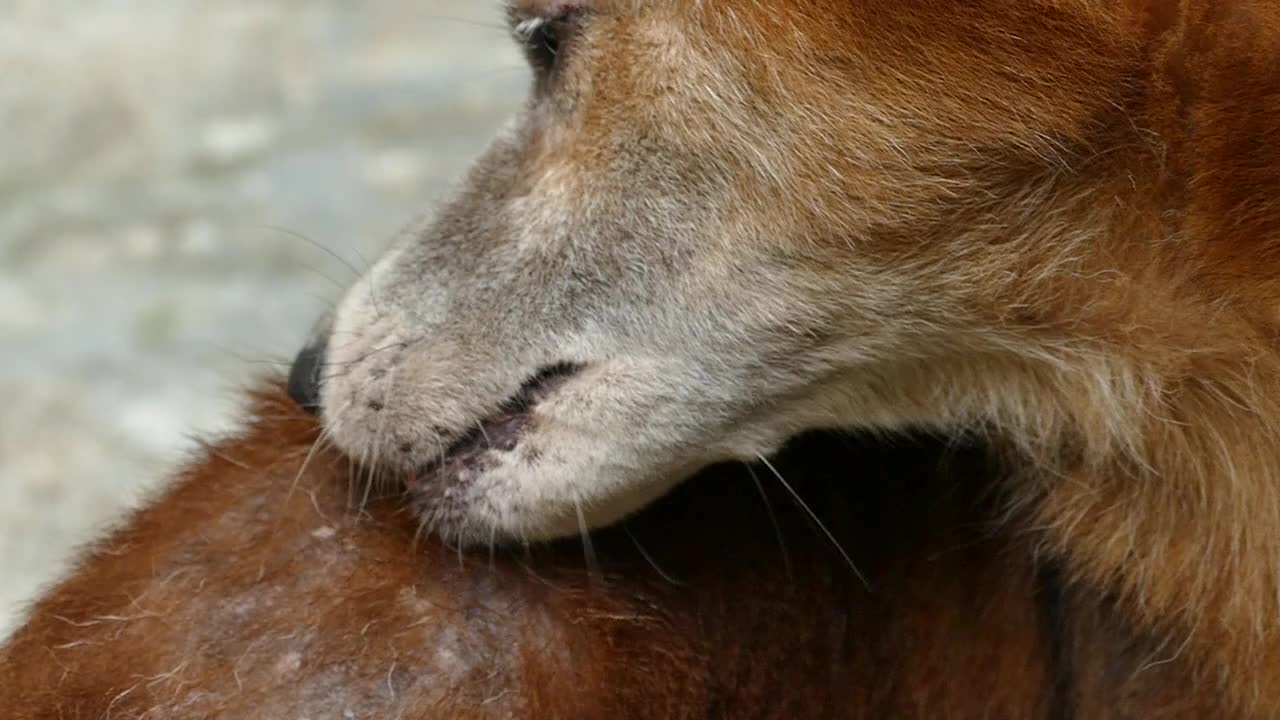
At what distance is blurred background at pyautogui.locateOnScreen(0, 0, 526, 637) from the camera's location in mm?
2582

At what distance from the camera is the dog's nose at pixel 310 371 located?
1.42m

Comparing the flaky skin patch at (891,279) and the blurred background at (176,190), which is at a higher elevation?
the flaky skin patch at (891,279)

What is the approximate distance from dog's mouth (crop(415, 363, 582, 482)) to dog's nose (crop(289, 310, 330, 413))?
0.46ft

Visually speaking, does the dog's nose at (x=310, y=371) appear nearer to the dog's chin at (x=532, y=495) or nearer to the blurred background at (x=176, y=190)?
the dog's chin at (x=532, y=495)

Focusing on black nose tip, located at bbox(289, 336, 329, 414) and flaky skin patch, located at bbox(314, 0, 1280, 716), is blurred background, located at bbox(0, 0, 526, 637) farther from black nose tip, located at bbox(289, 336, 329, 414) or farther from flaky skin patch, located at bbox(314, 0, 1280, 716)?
flaky skin patch, located at bbox(314, 0, 1280, 716)

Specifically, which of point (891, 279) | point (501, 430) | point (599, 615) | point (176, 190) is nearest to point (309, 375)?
point (501, 430)

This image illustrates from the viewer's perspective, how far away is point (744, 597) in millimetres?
1321

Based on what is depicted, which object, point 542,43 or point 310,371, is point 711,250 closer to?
point 542,43

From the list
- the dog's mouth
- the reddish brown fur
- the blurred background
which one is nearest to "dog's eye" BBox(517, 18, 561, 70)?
the dog's mouth

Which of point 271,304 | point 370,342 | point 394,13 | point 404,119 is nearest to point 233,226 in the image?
point 271,304

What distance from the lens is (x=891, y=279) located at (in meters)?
1.19

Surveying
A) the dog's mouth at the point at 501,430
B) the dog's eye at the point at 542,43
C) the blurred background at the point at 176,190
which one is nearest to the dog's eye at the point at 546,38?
the dog's eye at the point at 542,43

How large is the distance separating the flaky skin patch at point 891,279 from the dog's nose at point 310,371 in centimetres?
4

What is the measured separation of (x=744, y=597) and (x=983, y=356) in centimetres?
26
